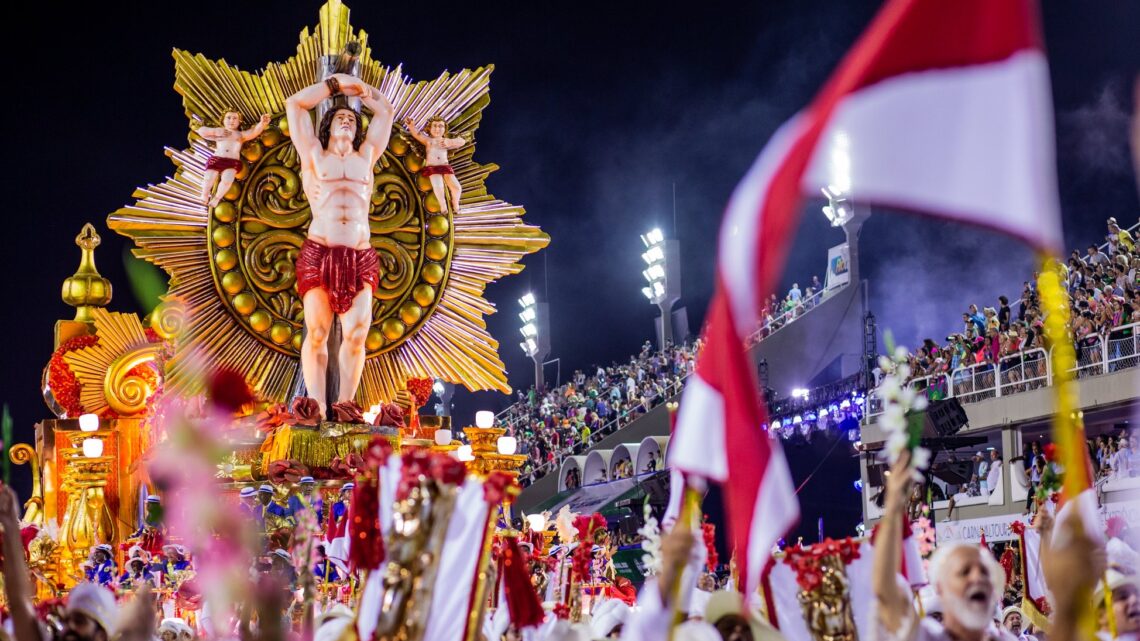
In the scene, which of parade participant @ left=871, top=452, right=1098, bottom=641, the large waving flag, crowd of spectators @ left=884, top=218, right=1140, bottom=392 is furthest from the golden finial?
the large waving flag

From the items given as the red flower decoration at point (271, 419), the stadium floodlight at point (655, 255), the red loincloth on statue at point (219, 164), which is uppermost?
the stadium floodlight at point (655, 255)

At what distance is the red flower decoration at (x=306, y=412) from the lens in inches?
547

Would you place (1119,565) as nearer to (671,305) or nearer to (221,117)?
(221,117)

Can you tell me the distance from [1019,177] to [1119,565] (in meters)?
2.51

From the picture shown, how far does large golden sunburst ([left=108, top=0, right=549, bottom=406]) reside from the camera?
1485cm

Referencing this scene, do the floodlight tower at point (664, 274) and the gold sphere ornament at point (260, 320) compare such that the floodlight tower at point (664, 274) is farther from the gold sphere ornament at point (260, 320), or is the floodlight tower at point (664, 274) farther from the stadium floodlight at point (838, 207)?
the gold sphere ornament at point (260, 320)

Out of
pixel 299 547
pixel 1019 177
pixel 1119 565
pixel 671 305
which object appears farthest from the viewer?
pixel 671 305

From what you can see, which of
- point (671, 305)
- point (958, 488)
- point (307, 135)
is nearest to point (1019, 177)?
point (307, 135)

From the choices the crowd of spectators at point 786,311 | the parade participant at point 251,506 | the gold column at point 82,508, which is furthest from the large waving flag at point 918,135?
the crowd of spectators at point 786,311

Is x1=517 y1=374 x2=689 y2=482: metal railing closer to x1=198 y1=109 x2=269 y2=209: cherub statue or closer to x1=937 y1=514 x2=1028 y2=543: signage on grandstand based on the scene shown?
x1=937 y1=514 x2=1028 y2=543: signage on grandstand

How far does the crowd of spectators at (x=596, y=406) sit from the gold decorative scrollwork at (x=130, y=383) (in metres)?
15.7

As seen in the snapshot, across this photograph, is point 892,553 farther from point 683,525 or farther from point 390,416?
point 390,416

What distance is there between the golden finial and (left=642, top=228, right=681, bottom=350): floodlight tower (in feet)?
71.0

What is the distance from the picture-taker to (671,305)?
37906 mm
